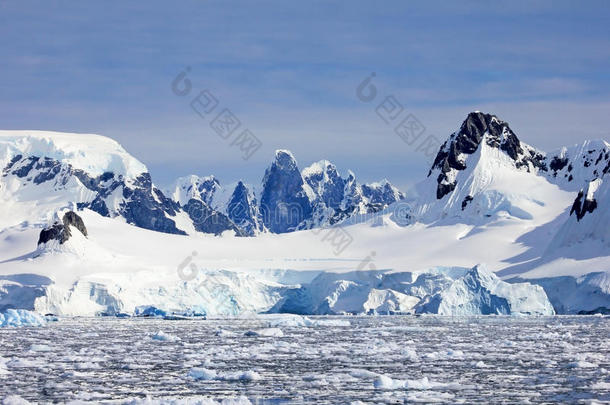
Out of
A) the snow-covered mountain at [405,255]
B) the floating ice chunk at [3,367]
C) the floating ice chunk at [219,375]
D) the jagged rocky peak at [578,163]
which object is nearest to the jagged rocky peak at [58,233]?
the snow-covered mountain at [405,255]

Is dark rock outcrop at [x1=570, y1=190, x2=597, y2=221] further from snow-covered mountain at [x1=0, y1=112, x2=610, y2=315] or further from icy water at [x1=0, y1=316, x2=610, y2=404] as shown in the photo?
icy water at [x1=0, y1=316, x2=610, y2=404]

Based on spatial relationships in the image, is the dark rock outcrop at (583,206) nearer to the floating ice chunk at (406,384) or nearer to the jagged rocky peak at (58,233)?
the jagged rocky peak at (58,233)

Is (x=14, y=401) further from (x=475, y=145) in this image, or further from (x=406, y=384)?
(x=475, y=145)

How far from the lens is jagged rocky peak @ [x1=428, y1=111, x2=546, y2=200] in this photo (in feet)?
584

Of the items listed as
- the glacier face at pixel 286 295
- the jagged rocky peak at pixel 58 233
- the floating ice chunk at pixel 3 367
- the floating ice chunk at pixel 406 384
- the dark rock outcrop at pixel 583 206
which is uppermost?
the jagged rocky peak at pixel 58 233

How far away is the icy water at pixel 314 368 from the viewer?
30312mm

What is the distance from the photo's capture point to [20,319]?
7994 cm

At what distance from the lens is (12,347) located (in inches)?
1966

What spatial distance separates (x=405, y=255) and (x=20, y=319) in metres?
83.8

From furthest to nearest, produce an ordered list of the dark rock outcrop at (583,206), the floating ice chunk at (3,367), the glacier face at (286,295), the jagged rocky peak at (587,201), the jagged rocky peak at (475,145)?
the jagged rocky peak at (475,145)
the dark rock outcrop at (583,206)
the jagged rocky peak at (587,201)
the glacier face at (286,295)
the floating ice chunk at (3,367)

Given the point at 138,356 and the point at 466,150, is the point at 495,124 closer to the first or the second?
the point at 466,150

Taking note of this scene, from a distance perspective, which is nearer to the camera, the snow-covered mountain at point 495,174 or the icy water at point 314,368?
the icy water at point 314,368

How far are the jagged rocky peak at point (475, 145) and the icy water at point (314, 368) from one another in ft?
390

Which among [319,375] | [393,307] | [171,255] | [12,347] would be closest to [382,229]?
[171,255]
